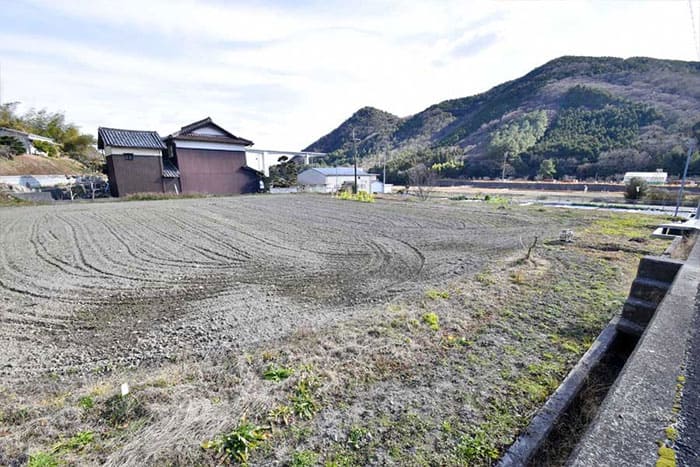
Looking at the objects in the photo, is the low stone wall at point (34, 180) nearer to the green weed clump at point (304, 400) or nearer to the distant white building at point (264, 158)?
the distant white building at point (264, 158)

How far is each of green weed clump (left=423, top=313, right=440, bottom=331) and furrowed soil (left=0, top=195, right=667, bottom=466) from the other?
0.02m

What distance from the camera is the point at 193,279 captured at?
489cm

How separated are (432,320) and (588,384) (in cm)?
142

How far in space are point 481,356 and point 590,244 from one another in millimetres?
6268

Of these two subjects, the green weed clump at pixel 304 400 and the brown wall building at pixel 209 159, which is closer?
the green weed clump at pixel 304 400

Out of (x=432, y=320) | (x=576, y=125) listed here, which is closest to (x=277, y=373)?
(x=432, y=320)

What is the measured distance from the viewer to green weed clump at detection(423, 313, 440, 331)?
328 centimetres

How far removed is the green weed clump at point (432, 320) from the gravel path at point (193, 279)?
0.75m

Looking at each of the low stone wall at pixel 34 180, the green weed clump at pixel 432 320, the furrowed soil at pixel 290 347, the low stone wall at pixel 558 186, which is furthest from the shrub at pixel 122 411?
the low stone wall at pixel 558 186

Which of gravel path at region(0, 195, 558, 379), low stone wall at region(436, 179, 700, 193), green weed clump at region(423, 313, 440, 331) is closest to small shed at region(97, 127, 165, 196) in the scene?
gravel path at region(0, 195, 558, 379)

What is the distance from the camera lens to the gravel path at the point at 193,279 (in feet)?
10.1

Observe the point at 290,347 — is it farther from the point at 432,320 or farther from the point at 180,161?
the point at 180,161

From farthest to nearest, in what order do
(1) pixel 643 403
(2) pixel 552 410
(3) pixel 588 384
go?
(3) pixel 588 384, (2) pixel 552 410, (1) pixel 643 403

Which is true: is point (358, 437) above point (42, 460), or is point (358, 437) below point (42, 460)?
below
